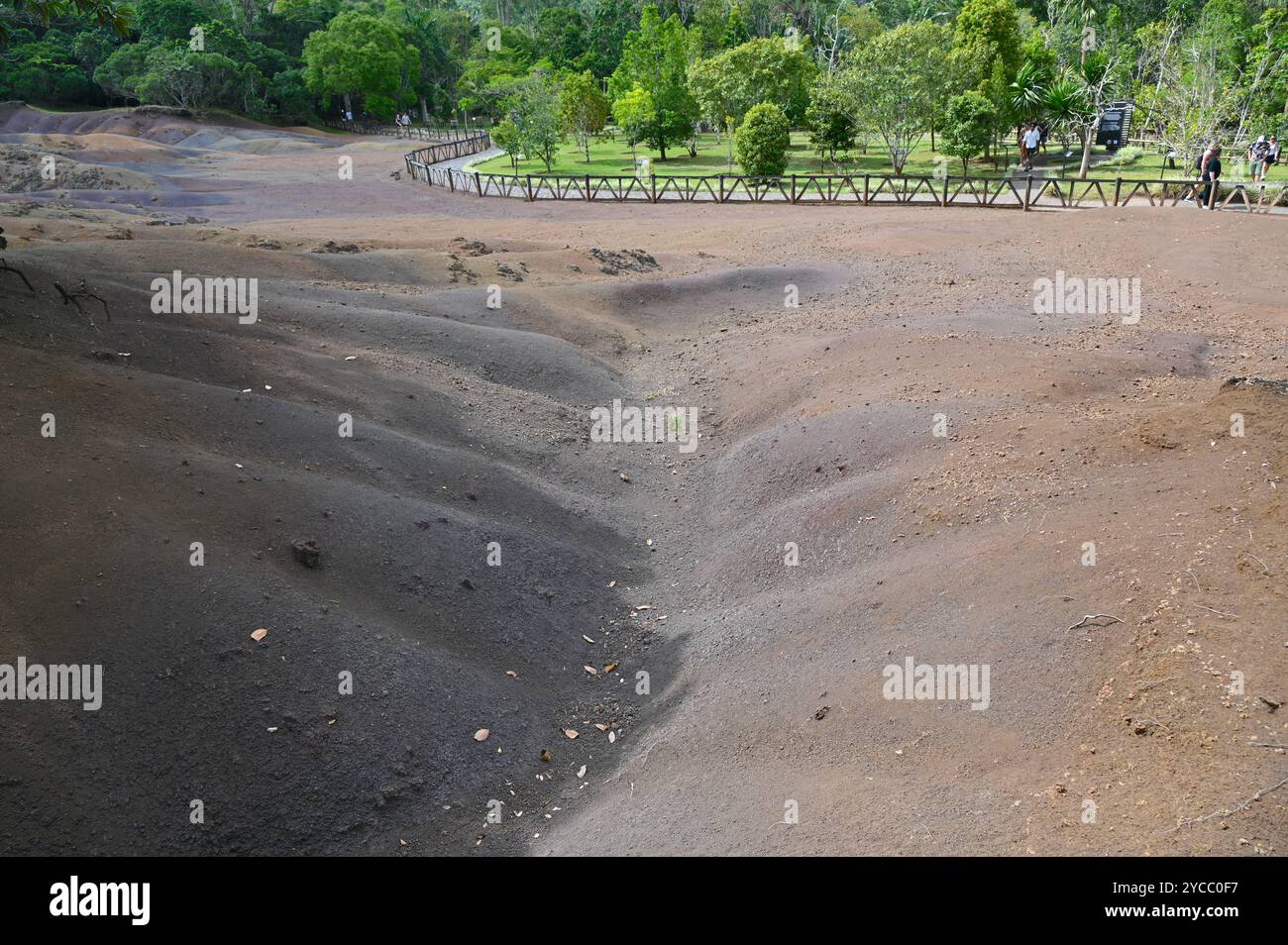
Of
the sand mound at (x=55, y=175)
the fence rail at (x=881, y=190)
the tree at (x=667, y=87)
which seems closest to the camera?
the fence rail at (x=881, y=190)

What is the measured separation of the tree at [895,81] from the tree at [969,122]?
3.55ft

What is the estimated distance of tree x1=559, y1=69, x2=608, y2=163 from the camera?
52.6 meters

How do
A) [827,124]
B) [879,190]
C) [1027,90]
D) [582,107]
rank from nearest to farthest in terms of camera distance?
[879,190]
[1027,90]
[827,124]
[582,107]

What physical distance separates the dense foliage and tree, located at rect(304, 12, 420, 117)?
16cm

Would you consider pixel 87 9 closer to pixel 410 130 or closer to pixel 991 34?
pixel 991 34

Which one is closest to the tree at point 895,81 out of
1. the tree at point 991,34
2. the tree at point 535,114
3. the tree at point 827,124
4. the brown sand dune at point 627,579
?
the tree at point 827,124

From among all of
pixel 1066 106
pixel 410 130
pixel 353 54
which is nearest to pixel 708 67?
pixel 1066 106

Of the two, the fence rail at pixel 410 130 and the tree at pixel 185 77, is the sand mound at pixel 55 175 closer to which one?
the tree at pixel 185 77

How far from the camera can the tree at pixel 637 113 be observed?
50.1m

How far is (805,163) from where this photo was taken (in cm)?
4816

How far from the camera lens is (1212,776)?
660 cm

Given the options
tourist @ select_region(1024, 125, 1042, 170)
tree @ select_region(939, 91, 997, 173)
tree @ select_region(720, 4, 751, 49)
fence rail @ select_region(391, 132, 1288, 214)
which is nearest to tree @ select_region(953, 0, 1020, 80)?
tree @ select_region(939, 91, 997, 173)

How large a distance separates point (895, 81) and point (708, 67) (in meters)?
12.4

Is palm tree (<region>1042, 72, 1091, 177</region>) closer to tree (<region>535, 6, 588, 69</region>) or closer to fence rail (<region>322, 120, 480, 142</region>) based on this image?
fence rail (<region>322, 120, 480, 142</region>)
